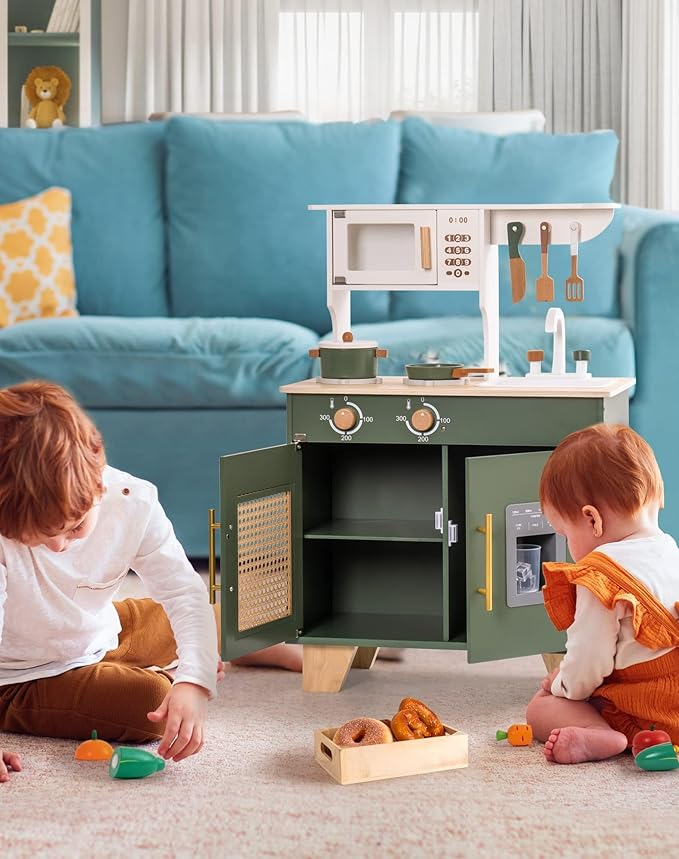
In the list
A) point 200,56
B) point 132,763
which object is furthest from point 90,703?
point 200,56

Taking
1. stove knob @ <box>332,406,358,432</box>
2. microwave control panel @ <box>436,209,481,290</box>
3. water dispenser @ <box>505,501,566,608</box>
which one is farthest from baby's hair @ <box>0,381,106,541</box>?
microwave control panel @ <box>436,209,481,290</box>

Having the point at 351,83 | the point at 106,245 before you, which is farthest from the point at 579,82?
the point at 106,245

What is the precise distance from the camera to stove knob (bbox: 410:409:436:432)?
1.94m

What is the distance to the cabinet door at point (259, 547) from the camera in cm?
182

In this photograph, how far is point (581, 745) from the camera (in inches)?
62.2

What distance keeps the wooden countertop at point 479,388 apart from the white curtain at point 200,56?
343 cm

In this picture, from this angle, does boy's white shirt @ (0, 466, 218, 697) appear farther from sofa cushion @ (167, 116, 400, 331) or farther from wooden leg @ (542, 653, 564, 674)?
sofa cushion @ (167, 116, 400, 331)

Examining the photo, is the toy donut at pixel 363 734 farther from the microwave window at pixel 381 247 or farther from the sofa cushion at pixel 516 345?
the sofa cushion at pixel 516 345

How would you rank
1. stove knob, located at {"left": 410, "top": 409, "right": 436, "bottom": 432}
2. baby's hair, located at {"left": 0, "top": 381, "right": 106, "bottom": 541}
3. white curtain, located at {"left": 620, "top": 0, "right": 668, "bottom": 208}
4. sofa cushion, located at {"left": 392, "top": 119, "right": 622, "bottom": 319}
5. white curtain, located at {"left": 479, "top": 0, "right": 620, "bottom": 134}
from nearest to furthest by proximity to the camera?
baby's hair, located at {"left": 0, "top": 381, "right": 106, "bottom": 541} < stove knob, located at {"left": 410, "top": 409, "right": 436, "bottom": 432} < sofa cushion, located at {"left": 392, "top": 119, "right": 622, "bottom": 319} < white curtain, located at {"left": 620, "top": 0, "right": 668, "bottom": 208} < white curtain, located at {"left": 479, "top": 0, "right": 620, "bottom": 134}

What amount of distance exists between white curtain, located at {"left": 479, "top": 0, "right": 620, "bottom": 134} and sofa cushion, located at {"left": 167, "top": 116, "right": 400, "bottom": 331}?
213 centimetres

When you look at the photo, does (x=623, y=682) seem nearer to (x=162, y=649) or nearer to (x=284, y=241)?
(x=162, y=649)

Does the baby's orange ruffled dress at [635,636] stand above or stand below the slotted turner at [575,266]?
below

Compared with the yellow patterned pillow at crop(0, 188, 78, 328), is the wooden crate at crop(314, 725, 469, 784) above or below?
below

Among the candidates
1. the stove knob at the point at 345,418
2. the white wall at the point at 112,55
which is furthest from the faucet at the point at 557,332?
the white wall at the point at 112,55
